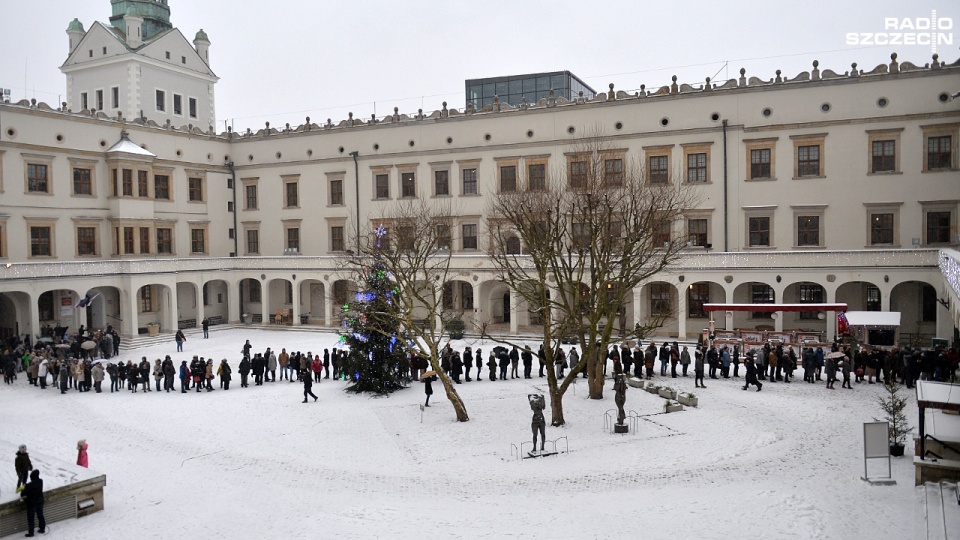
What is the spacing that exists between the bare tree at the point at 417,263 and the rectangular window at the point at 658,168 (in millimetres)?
10453

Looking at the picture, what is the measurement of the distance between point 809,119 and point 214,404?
28.3 metres

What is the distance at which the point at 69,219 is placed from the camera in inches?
1512

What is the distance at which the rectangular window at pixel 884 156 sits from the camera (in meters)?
32.5

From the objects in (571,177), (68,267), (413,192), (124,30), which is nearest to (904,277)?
(571,177)

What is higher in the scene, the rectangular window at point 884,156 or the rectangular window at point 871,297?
the rectangular window at point 884,156

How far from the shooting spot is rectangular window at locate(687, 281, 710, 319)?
35.6 m

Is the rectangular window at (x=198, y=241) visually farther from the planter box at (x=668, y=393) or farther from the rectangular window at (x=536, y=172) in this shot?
the planter box at (x=668, y=393)

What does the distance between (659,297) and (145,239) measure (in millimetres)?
28679

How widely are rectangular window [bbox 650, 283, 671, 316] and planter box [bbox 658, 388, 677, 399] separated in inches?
562

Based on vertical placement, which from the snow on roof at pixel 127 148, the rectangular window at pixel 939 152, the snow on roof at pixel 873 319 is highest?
the snow on roof at pixel 127 148

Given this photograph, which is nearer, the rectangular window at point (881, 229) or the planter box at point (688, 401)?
the planter box at point (688, 401)

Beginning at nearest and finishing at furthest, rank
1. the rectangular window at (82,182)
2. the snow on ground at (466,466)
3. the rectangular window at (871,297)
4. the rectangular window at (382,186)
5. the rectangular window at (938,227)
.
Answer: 1. the snow on ground at (466,466)
2. the rectangular window at (938,227)
3. the rectangular window at (871,297)
4. the rectangular window at (82,182)
5. the rectangular window at (382,186)

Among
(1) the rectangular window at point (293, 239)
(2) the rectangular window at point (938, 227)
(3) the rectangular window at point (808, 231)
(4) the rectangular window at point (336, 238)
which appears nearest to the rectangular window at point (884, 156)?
(2) the rectangular window at point (938, 227)

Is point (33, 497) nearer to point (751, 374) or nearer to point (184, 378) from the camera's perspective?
point (184, 378)
